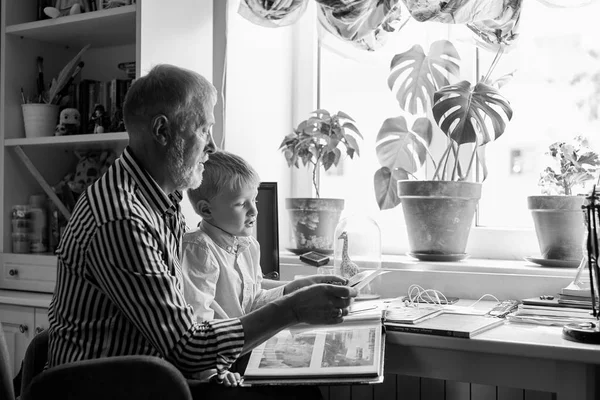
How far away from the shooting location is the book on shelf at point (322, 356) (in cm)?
134

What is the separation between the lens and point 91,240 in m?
1.30

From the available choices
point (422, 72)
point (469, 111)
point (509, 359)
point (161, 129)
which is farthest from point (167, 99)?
point (422, 72)

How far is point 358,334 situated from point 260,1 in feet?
4.31

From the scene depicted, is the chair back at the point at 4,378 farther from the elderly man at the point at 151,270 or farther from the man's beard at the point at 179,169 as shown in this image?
the man's beard at the point at 179,169

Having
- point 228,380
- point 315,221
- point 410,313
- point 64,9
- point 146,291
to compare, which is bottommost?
point 228,380

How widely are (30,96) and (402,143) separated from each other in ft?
4.39

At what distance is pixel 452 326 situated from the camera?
1560 mm

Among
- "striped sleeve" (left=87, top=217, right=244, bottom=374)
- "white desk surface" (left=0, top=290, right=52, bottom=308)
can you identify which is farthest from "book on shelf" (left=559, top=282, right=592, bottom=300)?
"white desk surface" (left=0, top=290, right=52, bottom=308)

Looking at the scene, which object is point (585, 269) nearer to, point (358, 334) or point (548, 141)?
point (548, 141)

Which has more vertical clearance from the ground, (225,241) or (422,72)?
(422,72)

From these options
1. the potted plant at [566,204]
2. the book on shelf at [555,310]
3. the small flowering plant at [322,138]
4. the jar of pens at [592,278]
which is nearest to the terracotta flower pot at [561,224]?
the potted plant at [566,204]

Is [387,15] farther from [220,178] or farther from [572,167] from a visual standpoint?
[220,178]

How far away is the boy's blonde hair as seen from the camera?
1784mm

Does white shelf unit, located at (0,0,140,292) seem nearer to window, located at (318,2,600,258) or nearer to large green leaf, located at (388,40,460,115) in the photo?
window, located at (318,2,600,258)
